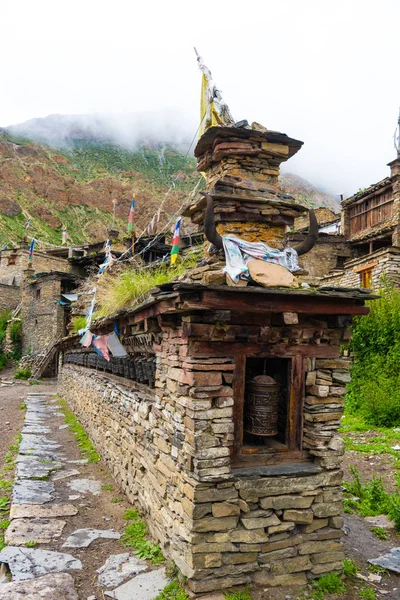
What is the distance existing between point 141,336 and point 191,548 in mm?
2747

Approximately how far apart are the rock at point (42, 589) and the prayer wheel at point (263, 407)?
7.39 feet

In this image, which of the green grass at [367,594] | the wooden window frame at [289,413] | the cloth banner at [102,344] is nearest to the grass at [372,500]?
the green grass at [367,594]

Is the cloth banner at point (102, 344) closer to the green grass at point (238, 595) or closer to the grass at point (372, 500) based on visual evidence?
the green grass at point (238, 595)

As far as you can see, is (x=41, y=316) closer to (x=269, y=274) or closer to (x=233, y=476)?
(x=269, y=274)

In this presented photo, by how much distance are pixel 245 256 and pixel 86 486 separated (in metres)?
4.84

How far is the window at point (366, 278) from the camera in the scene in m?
16.1

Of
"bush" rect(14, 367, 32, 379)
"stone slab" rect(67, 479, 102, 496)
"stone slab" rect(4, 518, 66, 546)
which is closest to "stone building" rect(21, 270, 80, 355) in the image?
"bush" rect(14, 367, 32, 379)

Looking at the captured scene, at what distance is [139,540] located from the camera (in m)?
4.94

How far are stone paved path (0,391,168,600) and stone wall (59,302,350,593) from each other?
20.8 inches

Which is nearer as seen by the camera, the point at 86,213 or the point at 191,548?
the point at 191,548

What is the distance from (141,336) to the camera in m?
5.74

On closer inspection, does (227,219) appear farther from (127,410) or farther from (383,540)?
(383,540)

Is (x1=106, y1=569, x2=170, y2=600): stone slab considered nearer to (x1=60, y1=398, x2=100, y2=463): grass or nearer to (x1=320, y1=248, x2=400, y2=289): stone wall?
(x1=60, y1=398, x2=100, y2=463): grass

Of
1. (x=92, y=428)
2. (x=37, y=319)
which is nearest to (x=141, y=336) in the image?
(x=92, y=428)
